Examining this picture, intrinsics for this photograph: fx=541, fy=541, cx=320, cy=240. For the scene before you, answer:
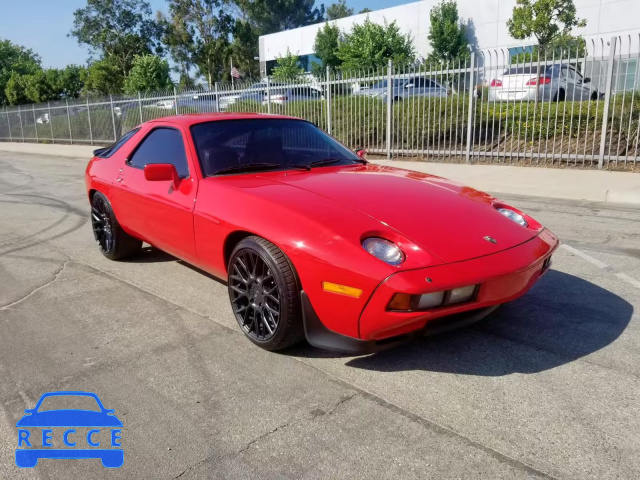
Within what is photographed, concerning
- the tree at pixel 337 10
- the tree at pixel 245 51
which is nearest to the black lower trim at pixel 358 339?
the tree at pixel 245 51

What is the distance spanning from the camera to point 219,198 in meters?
3.60

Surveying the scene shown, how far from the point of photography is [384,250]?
9.29 ft

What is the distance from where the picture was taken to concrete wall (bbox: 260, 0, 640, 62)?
102 ft

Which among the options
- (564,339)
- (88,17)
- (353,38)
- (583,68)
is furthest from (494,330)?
(88,17)

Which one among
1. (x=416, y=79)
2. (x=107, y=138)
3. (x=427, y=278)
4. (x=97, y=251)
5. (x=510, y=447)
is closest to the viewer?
(x=510, y=447)

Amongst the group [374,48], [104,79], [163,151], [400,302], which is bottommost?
[400,302]

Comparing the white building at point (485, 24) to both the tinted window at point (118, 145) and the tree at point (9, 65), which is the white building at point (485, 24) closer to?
the tinted window at point (118, 145)

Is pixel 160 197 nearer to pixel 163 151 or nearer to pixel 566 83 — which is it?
pixel 163 151

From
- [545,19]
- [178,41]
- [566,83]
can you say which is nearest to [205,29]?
[178,41]

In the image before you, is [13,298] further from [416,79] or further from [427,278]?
[416,79]

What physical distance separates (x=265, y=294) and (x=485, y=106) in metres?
10.9

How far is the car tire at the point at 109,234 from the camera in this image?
17.1 ft

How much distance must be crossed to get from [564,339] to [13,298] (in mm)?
4232

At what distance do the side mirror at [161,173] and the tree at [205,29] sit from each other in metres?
59.0
